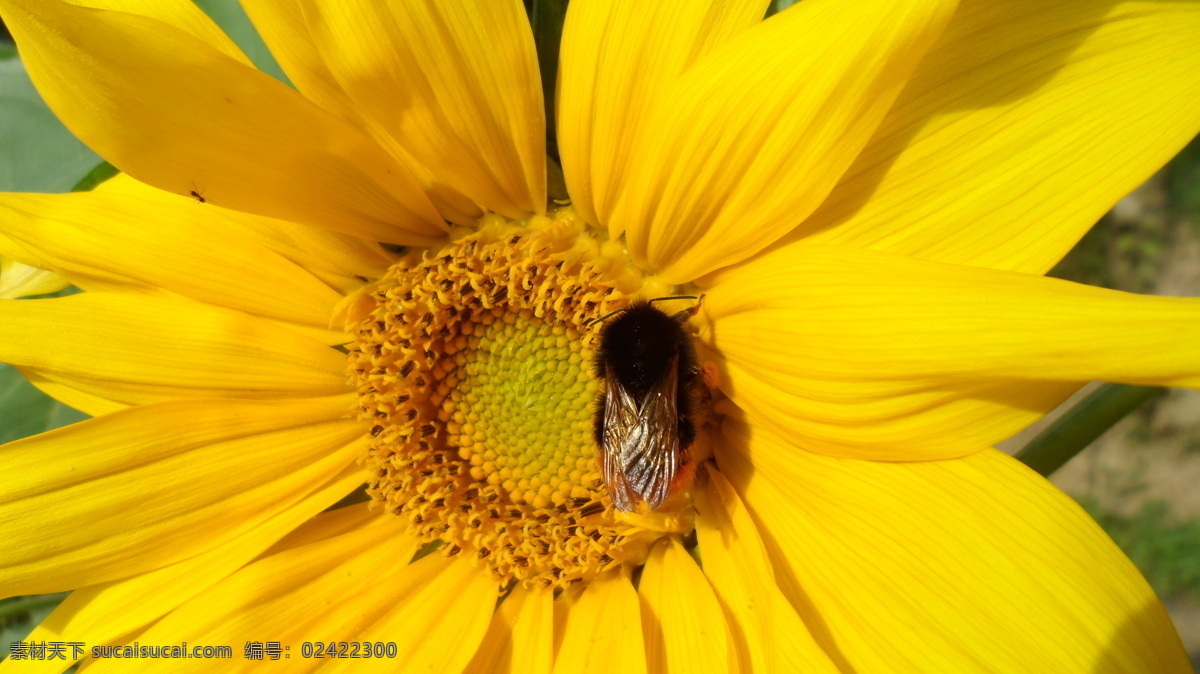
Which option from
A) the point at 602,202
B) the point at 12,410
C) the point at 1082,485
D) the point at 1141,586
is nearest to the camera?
the point at 1141,586

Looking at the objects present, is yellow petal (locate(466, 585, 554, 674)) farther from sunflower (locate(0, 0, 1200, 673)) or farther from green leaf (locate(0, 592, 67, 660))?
green leaf (locate(0, 592, 67, 660))

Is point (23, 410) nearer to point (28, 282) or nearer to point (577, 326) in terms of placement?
point (28, 282)

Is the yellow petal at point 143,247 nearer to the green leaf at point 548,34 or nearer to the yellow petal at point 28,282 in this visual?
the yellow petal at point 28,282

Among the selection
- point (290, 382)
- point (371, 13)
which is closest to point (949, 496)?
point (371, 13)

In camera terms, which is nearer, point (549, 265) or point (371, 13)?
point (371, 13)

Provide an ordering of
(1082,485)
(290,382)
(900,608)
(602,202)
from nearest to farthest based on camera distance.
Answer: (900,608) < (602,202) < (290,382) < (1082,485)

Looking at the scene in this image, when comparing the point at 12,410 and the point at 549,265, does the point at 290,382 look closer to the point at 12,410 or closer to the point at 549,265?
the point at 549,265

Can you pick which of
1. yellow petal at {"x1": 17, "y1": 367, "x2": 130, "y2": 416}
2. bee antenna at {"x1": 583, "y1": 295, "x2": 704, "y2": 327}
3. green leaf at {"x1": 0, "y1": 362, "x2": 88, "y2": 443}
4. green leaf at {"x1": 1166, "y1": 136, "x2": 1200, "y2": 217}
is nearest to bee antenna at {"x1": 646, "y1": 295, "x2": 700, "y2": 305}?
bee antenna at {"x1": 583, "y1": 295, "x2": 704, "y2": 327}

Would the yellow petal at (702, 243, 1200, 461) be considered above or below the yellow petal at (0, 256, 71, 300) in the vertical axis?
below
